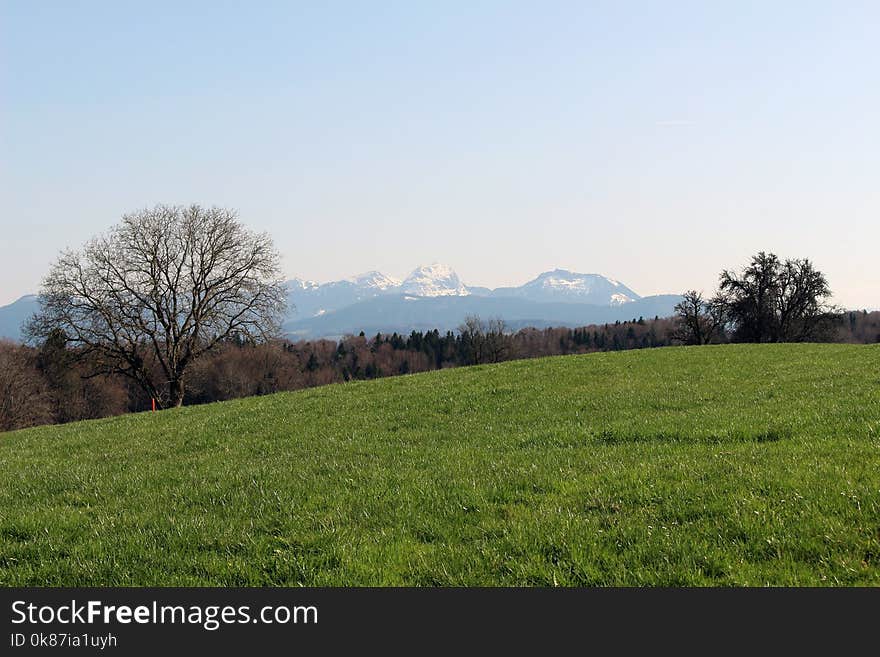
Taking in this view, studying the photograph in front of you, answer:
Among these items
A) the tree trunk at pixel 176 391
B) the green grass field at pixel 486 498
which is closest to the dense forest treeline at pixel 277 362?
the tree trunk at pixel 176 391

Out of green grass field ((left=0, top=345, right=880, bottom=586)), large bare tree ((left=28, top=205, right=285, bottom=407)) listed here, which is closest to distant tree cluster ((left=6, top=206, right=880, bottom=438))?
large bare tree ((left=28, top=205, right=285, bottom=407))

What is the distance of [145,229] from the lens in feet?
154

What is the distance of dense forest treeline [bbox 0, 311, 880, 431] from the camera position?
7094 cm

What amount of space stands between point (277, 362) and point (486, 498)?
11741 cm

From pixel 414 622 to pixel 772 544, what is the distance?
165 inches

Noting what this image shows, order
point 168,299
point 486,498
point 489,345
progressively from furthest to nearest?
point 489,345 → point 168,299 → point 486,498

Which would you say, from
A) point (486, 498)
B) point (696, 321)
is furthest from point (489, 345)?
point (486, 498)

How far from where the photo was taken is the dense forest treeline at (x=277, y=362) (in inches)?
2793

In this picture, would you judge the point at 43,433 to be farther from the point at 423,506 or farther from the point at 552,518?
the point at 552,518

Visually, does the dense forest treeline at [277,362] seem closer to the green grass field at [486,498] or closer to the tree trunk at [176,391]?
the tree trunk at [176,391]

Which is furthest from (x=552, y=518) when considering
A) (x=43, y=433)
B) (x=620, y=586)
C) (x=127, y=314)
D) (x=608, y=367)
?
(x=127, y=314)

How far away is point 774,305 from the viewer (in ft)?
238

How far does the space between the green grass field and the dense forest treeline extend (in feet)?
85.2

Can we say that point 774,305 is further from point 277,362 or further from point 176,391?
point 277,362
